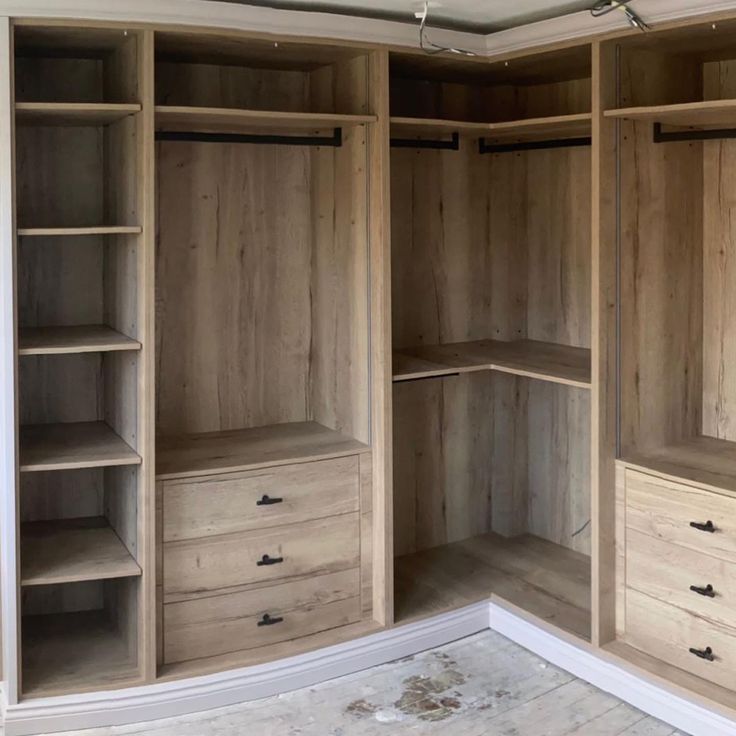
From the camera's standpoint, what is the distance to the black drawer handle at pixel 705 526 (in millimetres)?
2740

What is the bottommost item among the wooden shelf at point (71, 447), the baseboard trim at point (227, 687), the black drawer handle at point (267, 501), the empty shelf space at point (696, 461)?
the baseboard trim at point (227, 687)

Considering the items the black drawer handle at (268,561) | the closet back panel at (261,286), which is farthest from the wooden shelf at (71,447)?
the black drawer handle at (268,561)

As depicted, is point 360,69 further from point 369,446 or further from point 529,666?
point 529,666

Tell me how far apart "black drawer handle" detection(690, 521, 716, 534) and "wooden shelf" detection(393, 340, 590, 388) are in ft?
1.81

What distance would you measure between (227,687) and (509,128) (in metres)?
2.16

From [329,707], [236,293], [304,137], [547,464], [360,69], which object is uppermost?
[360,69]

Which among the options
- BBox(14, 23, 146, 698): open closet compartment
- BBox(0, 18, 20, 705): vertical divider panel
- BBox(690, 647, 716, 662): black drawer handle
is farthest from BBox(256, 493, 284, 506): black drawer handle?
BBox(690, 647, 716, 662): black drawer handle

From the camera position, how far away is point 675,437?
10.4 feet

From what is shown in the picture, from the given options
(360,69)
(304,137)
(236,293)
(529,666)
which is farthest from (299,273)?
(529,666)

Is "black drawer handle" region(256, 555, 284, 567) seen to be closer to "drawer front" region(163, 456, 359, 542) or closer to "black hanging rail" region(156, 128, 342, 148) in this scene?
"drawer front" region(163, 456, 359, 542)

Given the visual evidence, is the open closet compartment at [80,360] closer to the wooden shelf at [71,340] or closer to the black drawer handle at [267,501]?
the wooden shelf at [71,340]

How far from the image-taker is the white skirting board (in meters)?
2.80

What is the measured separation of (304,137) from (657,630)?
203 centimetres

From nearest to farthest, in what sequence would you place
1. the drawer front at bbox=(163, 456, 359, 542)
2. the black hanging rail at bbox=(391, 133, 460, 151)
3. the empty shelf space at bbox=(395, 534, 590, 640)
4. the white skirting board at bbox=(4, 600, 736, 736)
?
the white skirting board at bbox=(4, 600, 736, 736), the drawer front at bbox=(163, 456, 359, 542), the empty shelf space at bbox=(395, 534, 590, 640), the black hanging rail at bbox=(391, 133, 460, 151)
